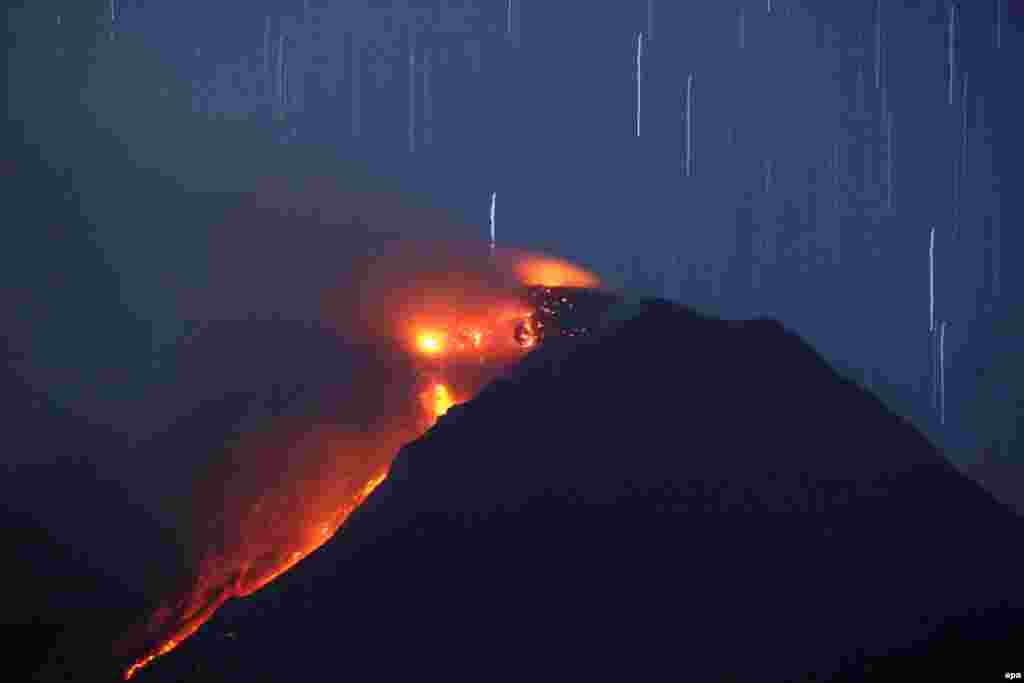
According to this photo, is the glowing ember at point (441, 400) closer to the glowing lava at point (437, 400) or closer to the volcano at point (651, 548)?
the glowing lava at point (437, 400)

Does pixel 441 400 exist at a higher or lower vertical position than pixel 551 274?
lower

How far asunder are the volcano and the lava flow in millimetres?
3722

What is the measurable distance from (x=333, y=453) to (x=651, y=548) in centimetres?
1400

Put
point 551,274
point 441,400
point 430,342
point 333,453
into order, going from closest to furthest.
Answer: point 333,453
point 441,400
point 430,342
point 551,274

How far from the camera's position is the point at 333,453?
2803 centimetres

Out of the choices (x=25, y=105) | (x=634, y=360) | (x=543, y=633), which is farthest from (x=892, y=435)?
(x=25, y=105)

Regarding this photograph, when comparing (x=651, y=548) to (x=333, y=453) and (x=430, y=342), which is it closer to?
(x=333, y=453)

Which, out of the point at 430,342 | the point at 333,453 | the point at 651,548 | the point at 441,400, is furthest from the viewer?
the point at 430,342

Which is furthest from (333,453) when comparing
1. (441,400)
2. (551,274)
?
(551,274)

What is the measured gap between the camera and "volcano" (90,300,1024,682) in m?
17.2

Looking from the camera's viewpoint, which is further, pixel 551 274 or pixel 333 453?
pixel 551 274

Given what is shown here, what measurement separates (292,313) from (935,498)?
103ft

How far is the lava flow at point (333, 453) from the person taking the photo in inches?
909

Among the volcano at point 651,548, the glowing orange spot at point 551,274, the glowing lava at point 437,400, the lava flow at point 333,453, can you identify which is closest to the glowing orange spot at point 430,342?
the lava flow at point 333,453
